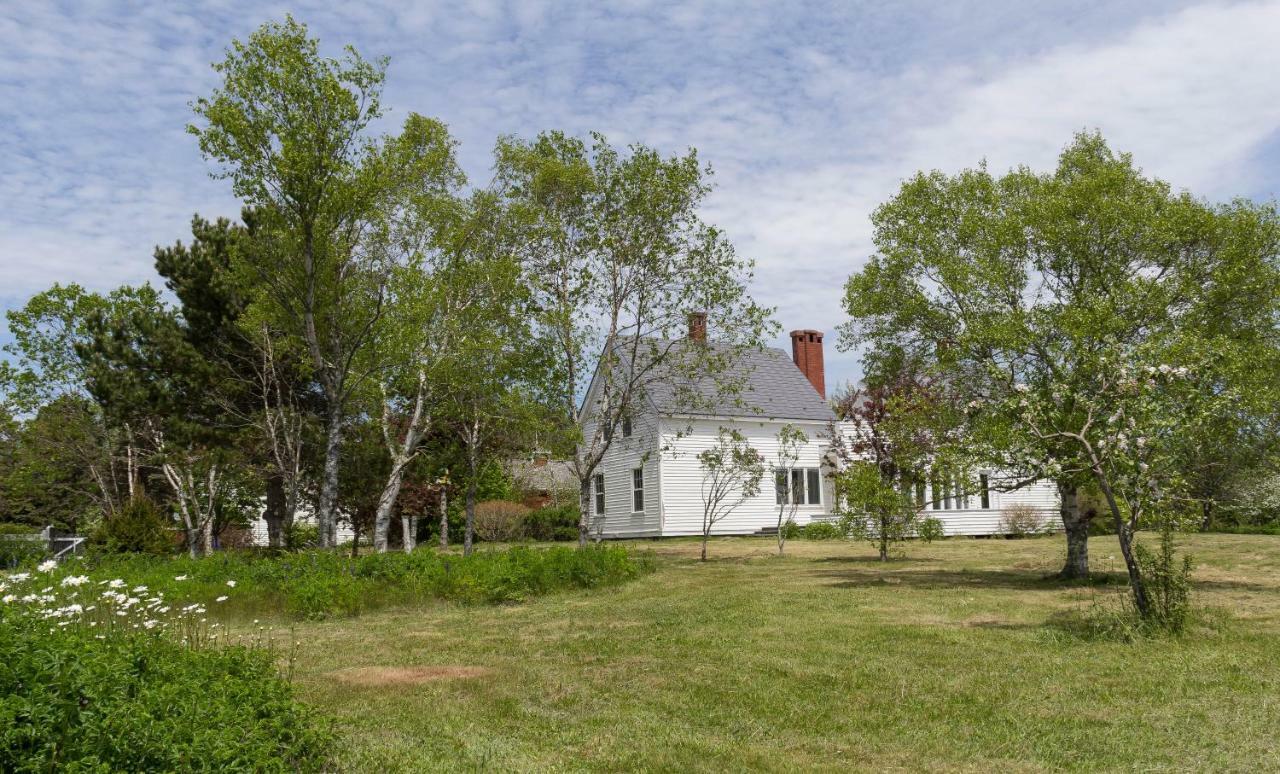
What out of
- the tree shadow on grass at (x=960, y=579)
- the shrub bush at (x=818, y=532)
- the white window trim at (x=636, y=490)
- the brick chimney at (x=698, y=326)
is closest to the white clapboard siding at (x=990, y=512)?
the shrub bush at (x=818, y=532)

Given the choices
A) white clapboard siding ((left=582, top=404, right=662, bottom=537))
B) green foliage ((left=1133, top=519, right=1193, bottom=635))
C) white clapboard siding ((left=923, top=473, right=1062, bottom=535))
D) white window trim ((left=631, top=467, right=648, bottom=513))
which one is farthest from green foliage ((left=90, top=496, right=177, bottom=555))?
white clapboard siding ((left=923, top=473, right=1062, bottom=535))

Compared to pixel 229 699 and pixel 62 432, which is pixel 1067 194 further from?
pixel 62 432

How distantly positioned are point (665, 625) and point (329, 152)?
10534 mm

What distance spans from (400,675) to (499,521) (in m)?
25.4

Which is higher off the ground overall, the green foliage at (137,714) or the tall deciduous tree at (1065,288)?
the tall deciduous tree at (1065,288)

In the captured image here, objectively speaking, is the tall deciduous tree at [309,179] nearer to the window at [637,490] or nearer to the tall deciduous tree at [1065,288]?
the tall deciduous tree at [1065,288]

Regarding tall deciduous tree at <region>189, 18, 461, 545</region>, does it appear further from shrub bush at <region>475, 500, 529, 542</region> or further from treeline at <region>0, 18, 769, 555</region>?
shrub bush at <region>475, 500, 529, 542</region>

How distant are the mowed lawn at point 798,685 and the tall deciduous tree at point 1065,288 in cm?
255

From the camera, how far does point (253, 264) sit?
55.5 ft

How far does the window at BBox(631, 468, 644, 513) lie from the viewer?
32.6m

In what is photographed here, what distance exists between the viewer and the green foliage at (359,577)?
12383 mm

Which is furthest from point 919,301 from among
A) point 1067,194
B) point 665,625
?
point 665,625

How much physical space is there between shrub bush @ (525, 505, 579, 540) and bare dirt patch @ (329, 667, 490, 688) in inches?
1013

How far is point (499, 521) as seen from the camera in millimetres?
33125
